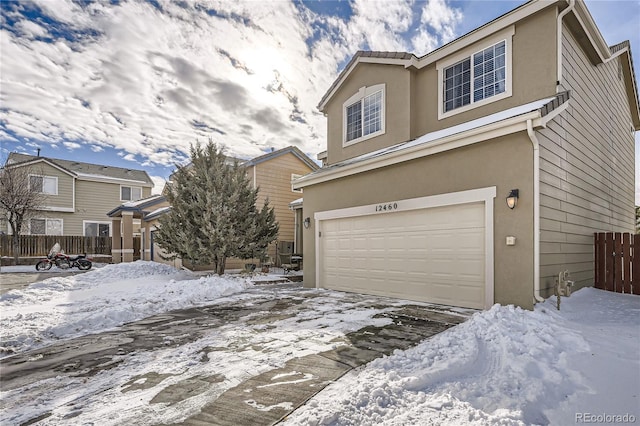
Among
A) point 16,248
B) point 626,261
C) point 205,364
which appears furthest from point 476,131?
point 16,248

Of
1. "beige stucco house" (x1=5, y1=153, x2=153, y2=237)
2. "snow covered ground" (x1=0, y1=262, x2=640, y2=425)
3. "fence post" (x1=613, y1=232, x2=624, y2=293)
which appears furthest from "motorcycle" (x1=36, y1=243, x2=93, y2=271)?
"fence post" (x1=613, y1=232, x2=624, y2=293)

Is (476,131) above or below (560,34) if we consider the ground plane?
below

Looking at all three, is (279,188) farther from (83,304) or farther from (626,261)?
(626,261)

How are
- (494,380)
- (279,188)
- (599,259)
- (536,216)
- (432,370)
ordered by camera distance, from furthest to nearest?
1. (279,188)
2. (599,259)
3. (536,216)
4. (432,370)
5. (494,380)

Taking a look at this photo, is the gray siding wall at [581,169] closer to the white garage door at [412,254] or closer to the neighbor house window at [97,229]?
the white garage door at [412,254]

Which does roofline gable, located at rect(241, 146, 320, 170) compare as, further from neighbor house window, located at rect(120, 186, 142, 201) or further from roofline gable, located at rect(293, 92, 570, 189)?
neighbor house window, located at rect(120, 186, 142, 201)

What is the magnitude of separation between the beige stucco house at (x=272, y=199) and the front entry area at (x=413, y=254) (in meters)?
7.30

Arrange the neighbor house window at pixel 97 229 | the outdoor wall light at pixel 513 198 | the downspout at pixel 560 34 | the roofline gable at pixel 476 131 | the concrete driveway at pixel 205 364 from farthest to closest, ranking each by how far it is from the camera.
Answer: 1. the neighbor house window at pixel 97 229
2. the downspout at pixel 560 34
3. the outdoor wall light at pixel 513 198
4. the roofline gable at pixel 476 131
5. the concrete driveway at pixel 205 364

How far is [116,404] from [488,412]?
3.15 metres

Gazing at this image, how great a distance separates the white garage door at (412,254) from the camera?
20.9ft

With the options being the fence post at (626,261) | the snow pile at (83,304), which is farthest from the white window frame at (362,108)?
the fence post at (626,261)

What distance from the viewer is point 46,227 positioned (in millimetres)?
21406

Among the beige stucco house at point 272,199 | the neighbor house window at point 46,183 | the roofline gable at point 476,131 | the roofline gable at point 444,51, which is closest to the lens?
the roofline gable at point 476,131

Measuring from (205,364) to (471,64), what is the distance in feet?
26.4
